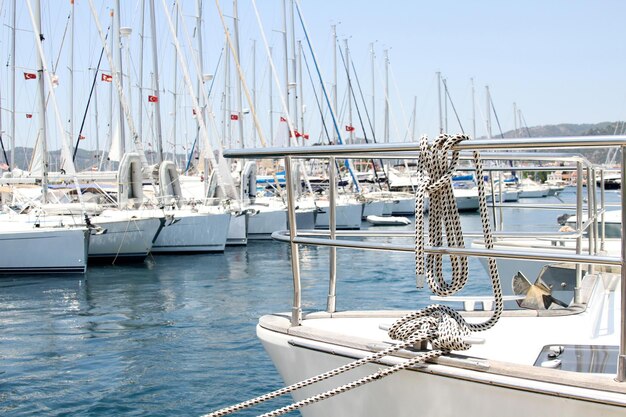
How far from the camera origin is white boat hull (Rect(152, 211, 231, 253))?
2575cm

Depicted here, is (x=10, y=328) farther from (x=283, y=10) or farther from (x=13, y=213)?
(x=283, y=10)

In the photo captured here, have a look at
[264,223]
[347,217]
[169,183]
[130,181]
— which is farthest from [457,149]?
[347,217]

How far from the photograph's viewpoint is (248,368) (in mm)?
10055

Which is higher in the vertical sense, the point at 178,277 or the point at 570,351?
the point at 570,351

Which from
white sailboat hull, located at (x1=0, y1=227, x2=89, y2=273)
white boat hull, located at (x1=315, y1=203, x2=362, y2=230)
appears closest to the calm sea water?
white sailboat hull, located at (x1=0, y1=227, x2=89, y2=273)

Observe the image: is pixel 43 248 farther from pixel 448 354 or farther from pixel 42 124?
pixel 448 354

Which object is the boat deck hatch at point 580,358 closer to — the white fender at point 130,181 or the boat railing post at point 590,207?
the boat railing post at point 590,207

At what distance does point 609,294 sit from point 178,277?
1580 cm

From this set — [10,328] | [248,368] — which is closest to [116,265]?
[10,328]

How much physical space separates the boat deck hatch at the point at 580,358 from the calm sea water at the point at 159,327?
4681 mm

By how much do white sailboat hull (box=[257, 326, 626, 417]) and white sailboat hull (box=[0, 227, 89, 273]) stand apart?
17185 millimetres

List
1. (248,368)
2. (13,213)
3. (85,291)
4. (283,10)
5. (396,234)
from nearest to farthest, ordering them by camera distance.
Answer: (396,234)
(248,368)
(85,291)
(13,213)
(283,10)

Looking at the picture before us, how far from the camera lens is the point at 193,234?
25922 mm

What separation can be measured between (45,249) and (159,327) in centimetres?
832
